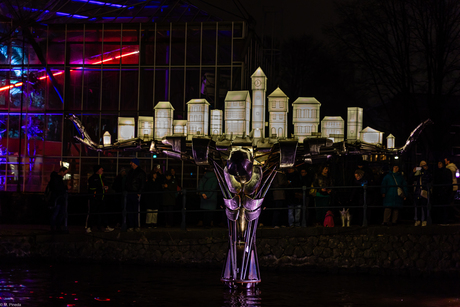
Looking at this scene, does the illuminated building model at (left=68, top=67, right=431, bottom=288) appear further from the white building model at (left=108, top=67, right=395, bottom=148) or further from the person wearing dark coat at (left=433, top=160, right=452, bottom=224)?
the person wearing dark coat at (left=433, top=160, right=452, bottom=224)

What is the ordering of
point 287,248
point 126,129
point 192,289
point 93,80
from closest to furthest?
point 126,129 → point 192,289 → point 287,248 → point 93,80

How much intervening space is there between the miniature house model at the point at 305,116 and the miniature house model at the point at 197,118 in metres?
1.37

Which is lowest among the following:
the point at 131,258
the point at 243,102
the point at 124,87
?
the point at 131,258

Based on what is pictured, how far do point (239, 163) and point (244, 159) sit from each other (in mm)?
95

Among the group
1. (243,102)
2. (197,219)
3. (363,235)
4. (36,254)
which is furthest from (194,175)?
(243,102)

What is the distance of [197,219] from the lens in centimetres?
1742

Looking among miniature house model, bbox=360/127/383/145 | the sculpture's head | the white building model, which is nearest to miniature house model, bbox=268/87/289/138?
the white building model

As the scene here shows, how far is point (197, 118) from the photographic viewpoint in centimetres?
955

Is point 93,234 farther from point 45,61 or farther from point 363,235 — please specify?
point 45,61

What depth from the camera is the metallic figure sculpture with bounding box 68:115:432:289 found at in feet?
30.1

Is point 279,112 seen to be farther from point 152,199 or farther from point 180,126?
point 152,199

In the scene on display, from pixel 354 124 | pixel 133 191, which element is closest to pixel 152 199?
pixel 133 191

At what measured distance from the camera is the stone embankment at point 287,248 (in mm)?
12922

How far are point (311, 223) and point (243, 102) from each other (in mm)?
7028
